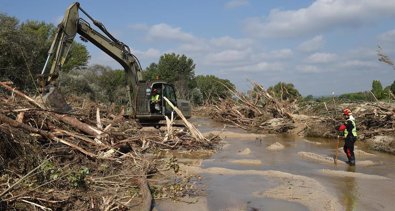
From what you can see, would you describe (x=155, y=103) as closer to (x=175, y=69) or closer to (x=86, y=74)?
(x=86, y=74)

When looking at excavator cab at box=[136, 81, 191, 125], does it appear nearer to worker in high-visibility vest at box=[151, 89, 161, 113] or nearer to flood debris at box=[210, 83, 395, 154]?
worker in high-visibility vest at box=[151, 89, 161, 113]

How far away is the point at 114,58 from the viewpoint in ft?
56.6

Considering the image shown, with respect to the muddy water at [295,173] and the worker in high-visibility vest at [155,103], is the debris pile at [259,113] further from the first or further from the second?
the worker in high-visibility vest at [155,103]

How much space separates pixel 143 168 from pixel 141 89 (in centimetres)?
951

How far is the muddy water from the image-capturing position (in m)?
7.34

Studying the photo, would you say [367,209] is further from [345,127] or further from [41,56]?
[41,56]

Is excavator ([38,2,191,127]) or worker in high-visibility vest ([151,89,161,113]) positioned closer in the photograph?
excavator ([38,2,191,127])

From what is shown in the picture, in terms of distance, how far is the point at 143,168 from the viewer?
28.0 ft

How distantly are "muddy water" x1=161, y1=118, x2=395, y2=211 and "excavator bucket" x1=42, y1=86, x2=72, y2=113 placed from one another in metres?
4.39

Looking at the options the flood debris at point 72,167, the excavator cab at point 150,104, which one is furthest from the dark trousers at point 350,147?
the excavator cab at point 150,104

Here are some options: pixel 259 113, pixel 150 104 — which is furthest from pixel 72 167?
pixel 259 113

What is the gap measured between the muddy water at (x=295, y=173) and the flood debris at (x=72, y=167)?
828 millimetres

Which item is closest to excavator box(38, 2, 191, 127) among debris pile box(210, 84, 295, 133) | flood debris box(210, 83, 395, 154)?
debris pile box(210, 84, 295, 133)

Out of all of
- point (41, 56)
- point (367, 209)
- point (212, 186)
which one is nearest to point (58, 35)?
point (212, 186)
